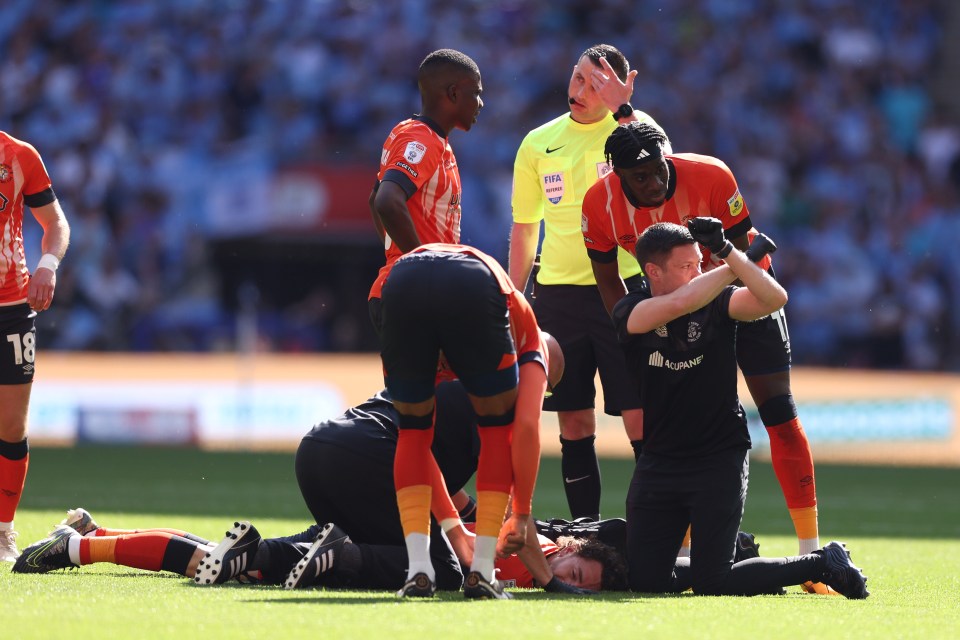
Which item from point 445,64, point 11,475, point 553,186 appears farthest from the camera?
point 553,186

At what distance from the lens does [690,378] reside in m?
6.02

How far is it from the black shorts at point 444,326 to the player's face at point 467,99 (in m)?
1.45

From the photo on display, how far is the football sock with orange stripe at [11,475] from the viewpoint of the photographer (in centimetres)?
678

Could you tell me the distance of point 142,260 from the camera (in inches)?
708

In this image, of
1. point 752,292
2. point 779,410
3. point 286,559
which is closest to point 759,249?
point 752,292

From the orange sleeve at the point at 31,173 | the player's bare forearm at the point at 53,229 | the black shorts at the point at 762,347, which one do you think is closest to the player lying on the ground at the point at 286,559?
the black shorts at the point at 762,347

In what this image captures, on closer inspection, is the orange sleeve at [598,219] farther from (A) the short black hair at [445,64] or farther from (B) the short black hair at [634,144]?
(A) the short black hair at [445,64]

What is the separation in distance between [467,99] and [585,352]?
169 centimetres

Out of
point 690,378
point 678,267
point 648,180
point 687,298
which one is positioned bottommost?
point 690,378

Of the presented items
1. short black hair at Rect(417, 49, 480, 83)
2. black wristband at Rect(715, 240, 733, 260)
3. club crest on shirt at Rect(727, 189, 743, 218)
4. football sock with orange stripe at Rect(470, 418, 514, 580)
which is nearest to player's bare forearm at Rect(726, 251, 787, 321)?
black wristband at Rect(715, 240, 733, 260)

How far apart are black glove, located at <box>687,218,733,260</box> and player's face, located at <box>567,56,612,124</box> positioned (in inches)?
81.6

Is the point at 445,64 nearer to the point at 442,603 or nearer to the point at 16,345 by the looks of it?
the point at 16,345

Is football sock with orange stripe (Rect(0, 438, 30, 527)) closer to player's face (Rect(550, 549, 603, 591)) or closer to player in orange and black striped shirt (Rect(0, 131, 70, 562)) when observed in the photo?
player in orange and black striped shirt (Rect(0, 131, 70, 562))

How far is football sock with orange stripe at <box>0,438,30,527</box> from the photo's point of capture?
678 cm
